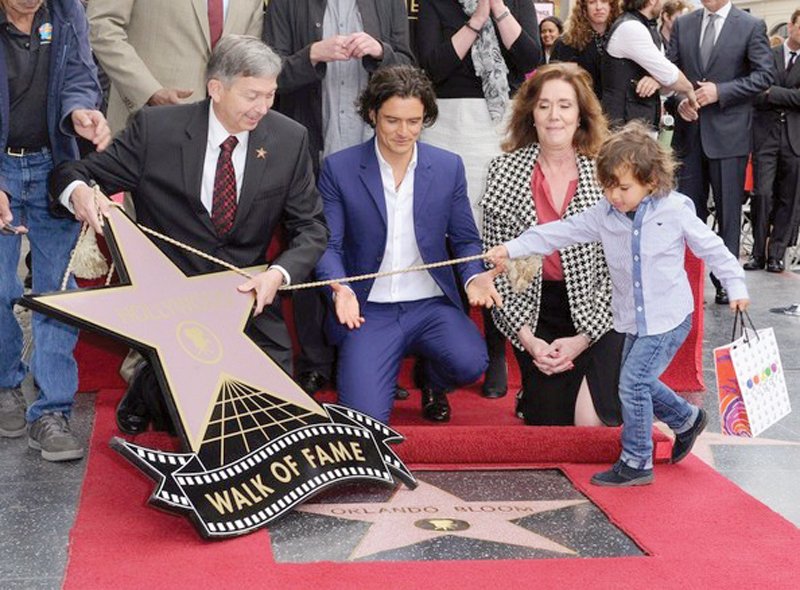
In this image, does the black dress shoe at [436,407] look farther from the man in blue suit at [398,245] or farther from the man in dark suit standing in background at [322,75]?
the man in dark suit standing in background at [322,75]

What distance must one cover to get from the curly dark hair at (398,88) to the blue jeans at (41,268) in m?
1.11

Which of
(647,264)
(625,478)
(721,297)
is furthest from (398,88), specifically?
(721,297)

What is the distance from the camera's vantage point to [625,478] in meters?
3.81

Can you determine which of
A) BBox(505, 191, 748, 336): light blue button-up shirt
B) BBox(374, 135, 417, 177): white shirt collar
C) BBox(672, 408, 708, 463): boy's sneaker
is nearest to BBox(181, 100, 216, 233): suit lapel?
BBox(374, 135, 417, 177): white shirt collar

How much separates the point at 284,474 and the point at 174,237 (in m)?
0.96

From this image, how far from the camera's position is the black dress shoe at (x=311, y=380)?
15.6 feet

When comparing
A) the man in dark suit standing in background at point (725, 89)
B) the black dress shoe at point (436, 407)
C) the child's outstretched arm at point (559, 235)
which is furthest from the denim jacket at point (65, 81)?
the man in dark suit standing in background at point (725, 89)

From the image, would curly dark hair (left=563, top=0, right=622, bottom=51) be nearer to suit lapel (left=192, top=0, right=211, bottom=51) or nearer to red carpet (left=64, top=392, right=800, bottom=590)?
suit lapel (left=192, top=0, right=211, bottom=51)

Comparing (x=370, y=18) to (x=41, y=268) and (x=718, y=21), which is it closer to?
(x=41, y=268)

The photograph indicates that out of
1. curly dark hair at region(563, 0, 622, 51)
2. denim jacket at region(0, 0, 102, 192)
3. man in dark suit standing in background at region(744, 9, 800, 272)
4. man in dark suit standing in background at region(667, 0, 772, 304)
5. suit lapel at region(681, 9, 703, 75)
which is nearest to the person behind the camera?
denim jacket at region(0, 0, 102, 192)

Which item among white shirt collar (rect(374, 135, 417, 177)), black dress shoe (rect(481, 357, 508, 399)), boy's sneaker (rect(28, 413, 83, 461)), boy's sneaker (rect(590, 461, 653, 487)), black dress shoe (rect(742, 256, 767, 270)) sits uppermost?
white shirt collar (rect(374, 135, 417, 177))

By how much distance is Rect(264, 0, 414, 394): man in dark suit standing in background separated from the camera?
475 cm

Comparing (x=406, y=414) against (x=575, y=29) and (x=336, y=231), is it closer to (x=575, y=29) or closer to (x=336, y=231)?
(x=336, y=231)

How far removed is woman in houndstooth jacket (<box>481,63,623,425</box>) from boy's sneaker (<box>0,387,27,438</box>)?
174 centimetres
